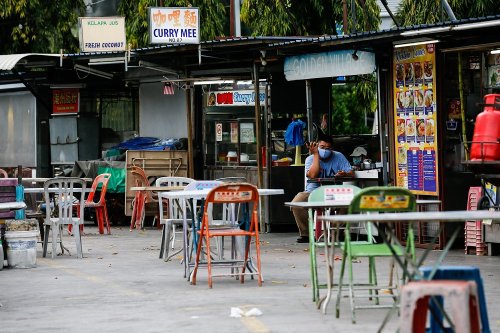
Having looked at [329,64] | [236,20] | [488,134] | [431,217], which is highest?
[236,20]

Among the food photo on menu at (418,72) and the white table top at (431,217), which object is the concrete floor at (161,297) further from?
the food photo on menu at (418,72)

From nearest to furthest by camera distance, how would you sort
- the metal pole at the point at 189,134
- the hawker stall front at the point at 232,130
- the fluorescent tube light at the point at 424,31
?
1. the fluorescent tube light at the point at 424,31
2. the hawker stall front at the point at 232,130
3. the metal pole at the point at 189,134

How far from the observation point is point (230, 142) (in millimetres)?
21703

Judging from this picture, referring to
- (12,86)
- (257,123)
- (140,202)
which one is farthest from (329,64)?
(12,86)

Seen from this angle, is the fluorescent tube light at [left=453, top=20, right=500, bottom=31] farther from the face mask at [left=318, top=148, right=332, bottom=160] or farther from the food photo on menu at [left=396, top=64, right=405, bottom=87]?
the face mask at [left=318, top=148, right=332, bottom=160]

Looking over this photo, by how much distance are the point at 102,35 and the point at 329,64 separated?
6271 mm

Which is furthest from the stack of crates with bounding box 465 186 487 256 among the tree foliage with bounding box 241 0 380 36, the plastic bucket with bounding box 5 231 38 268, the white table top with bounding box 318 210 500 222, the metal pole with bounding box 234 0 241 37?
the tree foliage with bounding box 241 0 380 36

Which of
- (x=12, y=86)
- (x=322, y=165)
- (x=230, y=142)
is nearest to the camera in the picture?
(x=322, y=165)

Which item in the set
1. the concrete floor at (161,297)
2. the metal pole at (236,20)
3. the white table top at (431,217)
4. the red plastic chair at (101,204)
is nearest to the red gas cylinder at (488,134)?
the concrete floor at (161,297)

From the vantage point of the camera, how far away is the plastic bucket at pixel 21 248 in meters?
14.6

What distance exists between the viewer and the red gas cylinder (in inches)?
482

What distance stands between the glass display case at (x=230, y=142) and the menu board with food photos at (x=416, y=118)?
4602 mm

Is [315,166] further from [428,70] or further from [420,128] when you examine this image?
[428,70]

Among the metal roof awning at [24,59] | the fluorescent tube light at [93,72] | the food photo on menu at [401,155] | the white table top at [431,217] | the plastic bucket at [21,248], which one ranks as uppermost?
the metal roof awning at [24,59]
